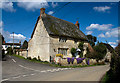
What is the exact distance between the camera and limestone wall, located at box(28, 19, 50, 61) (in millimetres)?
22936

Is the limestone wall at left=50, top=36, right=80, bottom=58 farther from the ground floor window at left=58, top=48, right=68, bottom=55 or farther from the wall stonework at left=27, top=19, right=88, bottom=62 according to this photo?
the ground floor window at left=58, top=48, right=68, bottom=55

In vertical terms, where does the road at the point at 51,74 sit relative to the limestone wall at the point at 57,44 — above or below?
below

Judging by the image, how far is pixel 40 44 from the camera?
2492cm

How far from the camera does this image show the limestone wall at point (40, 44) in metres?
22.9

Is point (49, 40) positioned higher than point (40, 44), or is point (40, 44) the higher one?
point (49, 40)

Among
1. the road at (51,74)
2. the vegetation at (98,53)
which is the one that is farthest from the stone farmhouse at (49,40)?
the road at (51,74)

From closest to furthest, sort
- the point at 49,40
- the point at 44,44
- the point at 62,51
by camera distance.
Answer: the point at 49,40
the point at 44,44
the point at 62,51

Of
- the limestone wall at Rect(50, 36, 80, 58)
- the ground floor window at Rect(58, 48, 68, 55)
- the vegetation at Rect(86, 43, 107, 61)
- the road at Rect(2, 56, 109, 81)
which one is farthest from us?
the ground floor window at Rect(58, 48, 68, 55)

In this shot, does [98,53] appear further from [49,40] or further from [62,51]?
[49,40]

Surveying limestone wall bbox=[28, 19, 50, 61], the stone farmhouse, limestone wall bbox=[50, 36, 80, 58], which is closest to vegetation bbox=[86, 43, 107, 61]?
limestone wall bbox=[50, 36, 80, 58]

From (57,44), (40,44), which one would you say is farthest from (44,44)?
(57,44)

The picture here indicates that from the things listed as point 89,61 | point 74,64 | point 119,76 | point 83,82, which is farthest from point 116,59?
point 89,61

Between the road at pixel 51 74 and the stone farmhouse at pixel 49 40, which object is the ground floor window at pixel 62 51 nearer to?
the stone farmhouse at pixel 49 40

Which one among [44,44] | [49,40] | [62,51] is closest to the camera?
[49,40]
